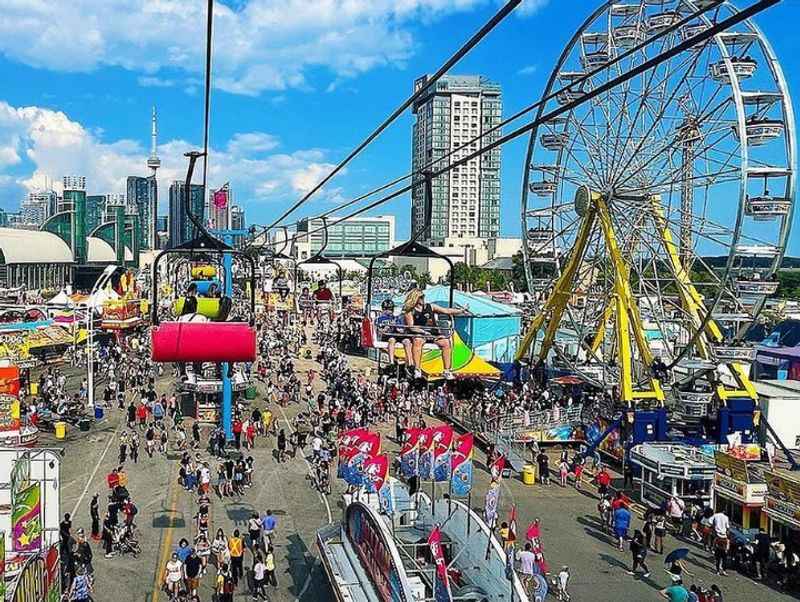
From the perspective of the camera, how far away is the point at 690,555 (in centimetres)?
1529

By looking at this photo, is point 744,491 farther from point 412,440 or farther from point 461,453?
point 412,440

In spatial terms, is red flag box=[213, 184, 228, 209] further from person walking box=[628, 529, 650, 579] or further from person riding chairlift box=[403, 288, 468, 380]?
person walking box=[628, 529, 650, 579]

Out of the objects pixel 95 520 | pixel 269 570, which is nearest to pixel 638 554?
pixel 269 570

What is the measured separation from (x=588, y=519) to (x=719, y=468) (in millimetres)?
2918

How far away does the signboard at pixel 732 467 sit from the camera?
15.0 m

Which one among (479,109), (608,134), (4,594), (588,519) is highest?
(479,109)

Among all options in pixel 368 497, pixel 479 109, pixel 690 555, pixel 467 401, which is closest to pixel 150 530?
pixel 368 497

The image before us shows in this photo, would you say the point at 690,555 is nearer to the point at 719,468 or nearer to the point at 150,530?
the point at 719,468

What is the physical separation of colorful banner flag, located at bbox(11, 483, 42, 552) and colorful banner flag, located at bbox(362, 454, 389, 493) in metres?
4.50

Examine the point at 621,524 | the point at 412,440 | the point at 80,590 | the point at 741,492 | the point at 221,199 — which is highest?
the point at 221,199

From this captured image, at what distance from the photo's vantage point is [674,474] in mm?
17766

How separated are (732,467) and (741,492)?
0.55m

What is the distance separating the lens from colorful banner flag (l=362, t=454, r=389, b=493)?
1266cm

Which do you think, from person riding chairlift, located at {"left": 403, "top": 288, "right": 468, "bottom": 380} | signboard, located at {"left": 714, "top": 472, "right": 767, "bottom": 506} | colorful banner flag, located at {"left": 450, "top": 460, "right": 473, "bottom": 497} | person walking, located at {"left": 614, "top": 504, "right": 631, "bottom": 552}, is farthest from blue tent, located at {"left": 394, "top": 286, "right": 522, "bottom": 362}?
colorful banner flag, located at {"left": 450, "top": 460, "right": 473, "bottom": 497}
